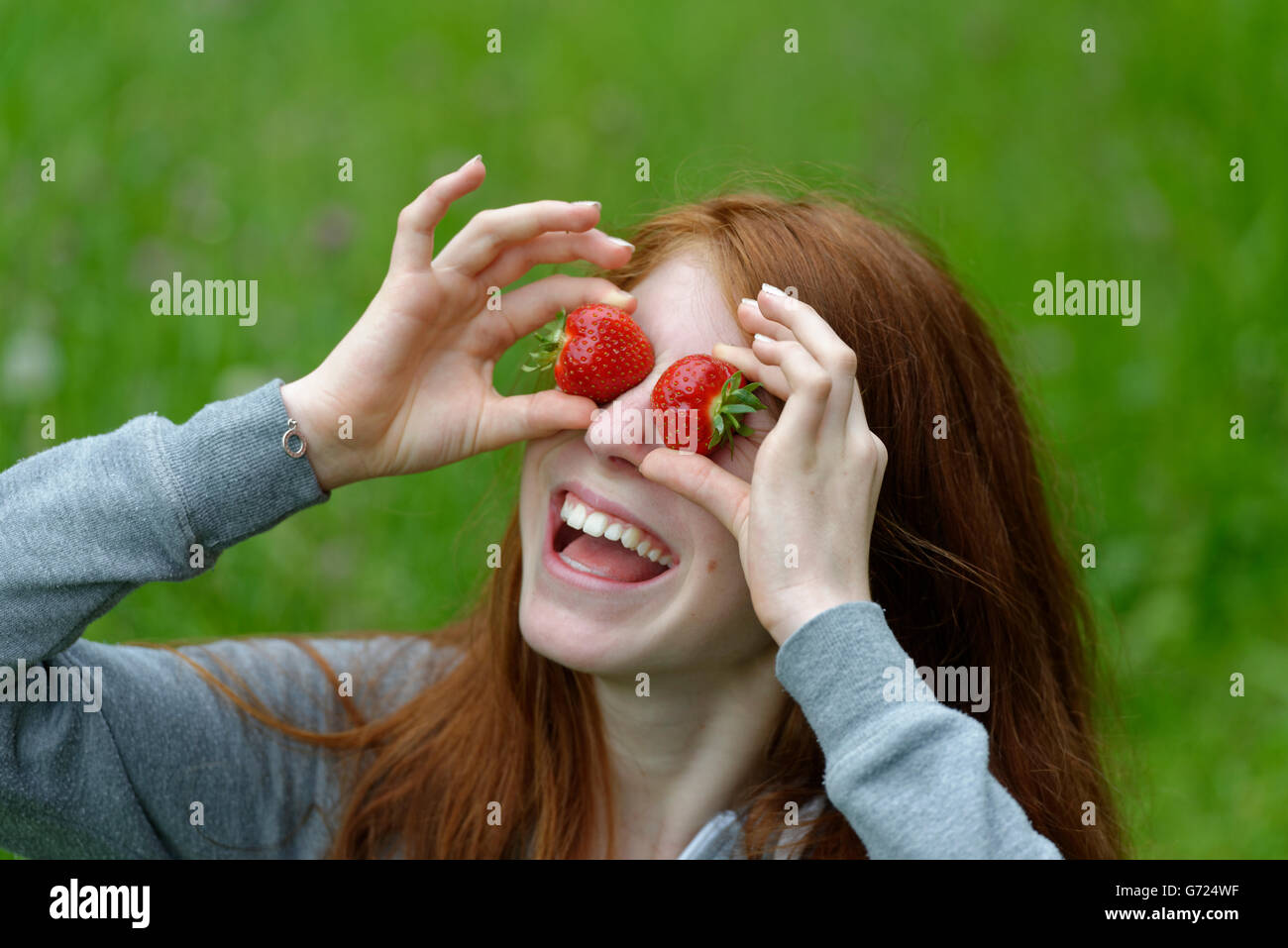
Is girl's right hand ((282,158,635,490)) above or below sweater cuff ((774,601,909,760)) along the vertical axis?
above

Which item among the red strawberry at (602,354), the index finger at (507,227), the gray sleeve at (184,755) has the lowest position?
the gray sleeve at (184,755)

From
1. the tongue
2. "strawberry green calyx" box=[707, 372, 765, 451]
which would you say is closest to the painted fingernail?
"strawberry green calyx" box=[707, 372, 765, 451]

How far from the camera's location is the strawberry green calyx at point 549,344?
204 cm

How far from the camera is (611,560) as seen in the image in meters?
2.03

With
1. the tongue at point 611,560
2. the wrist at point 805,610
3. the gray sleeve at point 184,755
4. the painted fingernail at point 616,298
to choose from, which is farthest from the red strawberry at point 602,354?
the gray sleeve at point 184,755

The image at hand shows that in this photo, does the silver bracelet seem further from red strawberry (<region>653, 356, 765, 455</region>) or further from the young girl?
red strawberry (<region>653, 356, 765, 455</region>)

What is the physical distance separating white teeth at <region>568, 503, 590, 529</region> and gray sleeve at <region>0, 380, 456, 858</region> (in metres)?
0.36

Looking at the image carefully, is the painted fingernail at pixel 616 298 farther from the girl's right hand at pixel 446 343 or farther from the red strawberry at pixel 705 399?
the red strawberry at pixel 705 399

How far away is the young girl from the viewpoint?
1696mm

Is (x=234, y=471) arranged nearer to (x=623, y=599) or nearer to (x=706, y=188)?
(x=623, y=599)

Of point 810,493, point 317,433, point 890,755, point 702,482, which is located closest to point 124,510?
point 317,433

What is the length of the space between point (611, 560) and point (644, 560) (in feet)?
0.16
